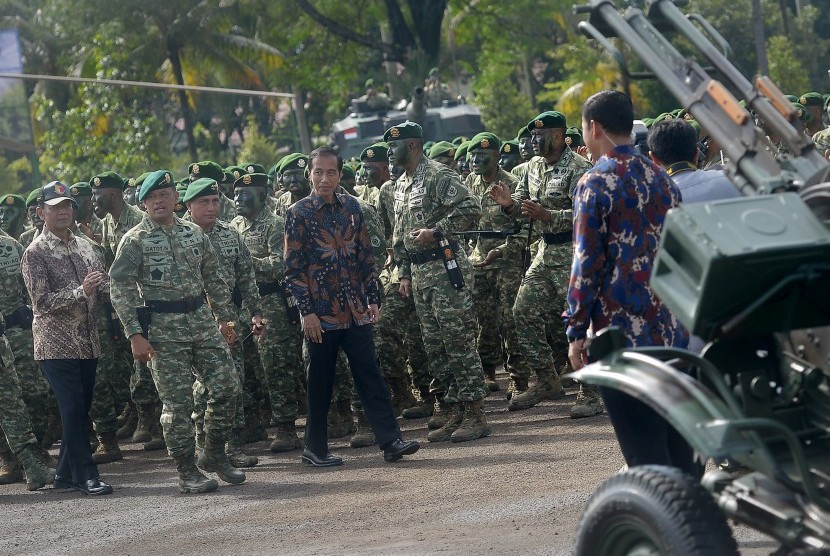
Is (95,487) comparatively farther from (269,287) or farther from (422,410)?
(422,410)

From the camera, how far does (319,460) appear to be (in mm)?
10133

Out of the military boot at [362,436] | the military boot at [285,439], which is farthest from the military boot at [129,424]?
the military boot at [362,436]

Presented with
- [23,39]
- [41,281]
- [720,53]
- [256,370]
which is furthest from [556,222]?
[23,39]

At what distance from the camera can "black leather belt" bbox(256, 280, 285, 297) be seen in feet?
38.4

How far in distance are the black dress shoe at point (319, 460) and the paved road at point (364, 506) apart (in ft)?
0.27

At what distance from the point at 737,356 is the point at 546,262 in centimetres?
623

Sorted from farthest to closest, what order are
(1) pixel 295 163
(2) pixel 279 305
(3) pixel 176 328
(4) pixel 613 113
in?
(1) pixel 295 163 < (2) pixel 279 305 < (3) pixel 176 328 < (4) pixel 613 113

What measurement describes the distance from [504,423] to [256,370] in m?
2.21

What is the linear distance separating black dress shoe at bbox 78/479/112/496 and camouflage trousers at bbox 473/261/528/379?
367 centimetres

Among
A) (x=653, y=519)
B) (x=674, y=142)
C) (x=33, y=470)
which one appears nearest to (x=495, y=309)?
(x=33, y=470)

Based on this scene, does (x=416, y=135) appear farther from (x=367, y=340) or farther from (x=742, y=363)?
(x=742, y=363)

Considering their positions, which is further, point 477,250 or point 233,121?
point 233,121

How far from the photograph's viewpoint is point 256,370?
12180mm

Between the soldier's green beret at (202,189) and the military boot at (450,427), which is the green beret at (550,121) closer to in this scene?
the military boot at (450,427)
